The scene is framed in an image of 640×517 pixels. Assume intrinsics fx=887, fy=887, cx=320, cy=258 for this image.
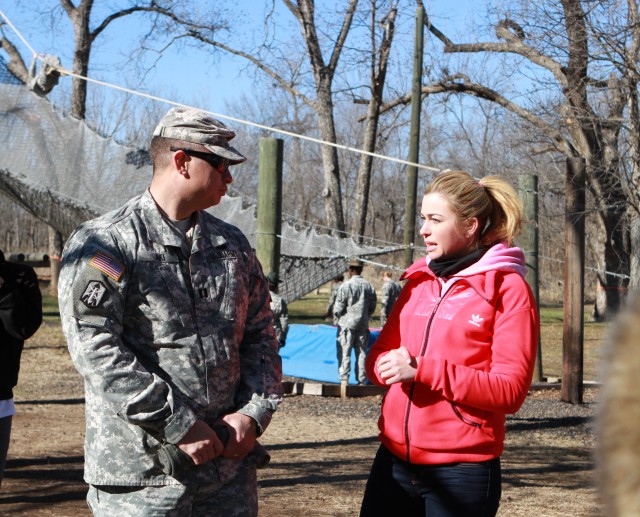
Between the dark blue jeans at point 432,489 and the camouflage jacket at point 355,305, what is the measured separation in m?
9.02

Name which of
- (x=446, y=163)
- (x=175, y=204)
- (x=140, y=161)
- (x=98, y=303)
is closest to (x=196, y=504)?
(x=98, y=303)

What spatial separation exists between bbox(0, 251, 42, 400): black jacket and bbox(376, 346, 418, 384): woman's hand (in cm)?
168

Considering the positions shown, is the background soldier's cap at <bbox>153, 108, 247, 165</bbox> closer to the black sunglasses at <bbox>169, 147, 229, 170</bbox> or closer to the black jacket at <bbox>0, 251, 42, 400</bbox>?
the black sunglasses at <bbox>169, 147, 229, 170</bbox>

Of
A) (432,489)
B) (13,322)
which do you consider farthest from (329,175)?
(432,489)

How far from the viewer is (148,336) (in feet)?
7.84

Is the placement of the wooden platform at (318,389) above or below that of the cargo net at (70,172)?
below

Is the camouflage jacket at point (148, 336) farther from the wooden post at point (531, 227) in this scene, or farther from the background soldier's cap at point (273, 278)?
the wooden post at point (531, 227)

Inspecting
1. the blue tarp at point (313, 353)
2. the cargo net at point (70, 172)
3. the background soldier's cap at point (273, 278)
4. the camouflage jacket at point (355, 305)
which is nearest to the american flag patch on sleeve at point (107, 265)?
the background soldier's cap at point (273, 278)

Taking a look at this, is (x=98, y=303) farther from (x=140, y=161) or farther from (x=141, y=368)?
(x=140, y=161)

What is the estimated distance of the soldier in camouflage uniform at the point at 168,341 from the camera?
2.30 meters

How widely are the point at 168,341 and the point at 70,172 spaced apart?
10.7 m

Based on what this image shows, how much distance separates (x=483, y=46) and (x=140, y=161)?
6653mm

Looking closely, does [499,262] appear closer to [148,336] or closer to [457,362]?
[457,362]

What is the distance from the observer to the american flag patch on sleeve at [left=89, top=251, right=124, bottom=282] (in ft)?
7.58
